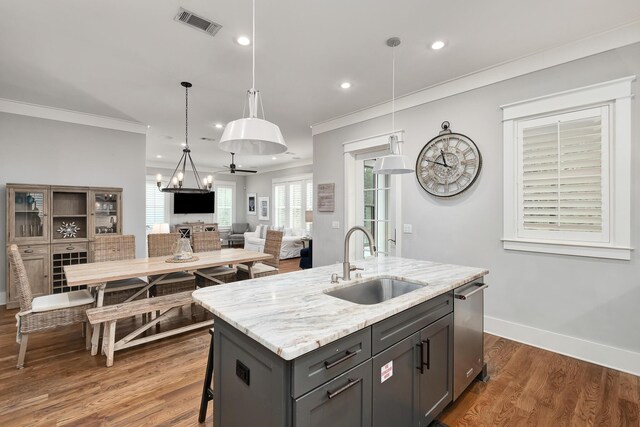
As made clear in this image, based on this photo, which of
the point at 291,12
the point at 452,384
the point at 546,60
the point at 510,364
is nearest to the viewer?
the point at 452,384

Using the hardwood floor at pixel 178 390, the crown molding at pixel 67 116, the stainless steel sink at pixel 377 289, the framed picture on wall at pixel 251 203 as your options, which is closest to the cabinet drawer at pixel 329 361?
the stainless steel sink at pixel 377 289

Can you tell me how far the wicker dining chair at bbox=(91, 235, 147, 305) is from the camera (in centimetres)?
334

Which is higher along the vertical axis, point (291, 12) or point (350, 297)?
point (291, 12)

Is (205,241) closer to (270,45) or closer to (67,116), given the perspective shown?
(67,116)

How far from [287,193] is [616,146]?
312 inches

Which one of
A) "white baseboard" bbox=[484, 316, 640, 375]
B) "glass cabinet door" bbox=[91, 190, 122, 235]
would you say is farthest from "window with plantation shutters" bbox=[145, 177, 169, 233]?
"white baseboard" bbox=[484, 316, 640, 375]

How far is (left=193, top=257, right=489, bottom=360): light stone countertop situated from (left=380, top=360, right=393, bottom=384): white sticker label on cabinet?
0.84ft

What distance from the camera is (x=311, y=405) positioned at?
1072mm

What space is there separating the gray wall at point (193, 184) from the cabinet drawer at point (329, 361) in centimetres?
867

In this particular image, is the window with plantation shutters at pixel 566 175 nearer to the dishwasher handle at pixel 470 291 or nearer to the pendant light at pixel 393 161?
the dishwasher handle at pixel 470 291

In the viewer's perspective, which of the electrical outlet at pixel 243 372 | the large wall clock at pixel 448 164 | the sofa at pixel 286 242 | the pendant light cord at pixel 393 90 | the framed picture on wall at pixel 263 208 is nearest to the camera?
the electrical outlet at pixel 243 372

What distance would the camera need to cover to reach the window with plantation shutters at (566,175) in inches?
101

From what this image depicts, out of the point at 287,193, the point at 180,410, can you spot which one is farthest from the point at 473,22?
the point at 287,193

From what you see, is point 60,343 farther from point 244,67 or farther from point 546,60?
point 546,60
